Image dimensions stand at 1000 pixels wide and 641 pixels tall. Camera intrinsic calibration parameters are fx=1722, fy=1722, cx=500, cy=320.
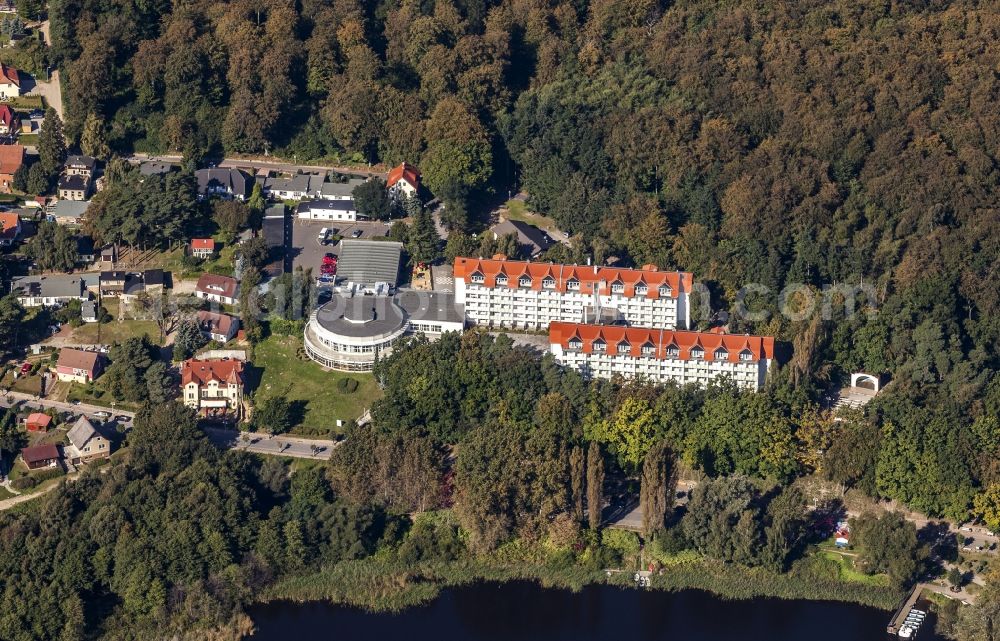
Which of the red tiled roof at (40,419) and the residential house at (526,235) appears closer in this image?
the red tiled roof at (40,419)

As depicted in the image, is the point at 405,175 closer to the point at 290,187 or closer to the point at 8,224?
the point at 290,187

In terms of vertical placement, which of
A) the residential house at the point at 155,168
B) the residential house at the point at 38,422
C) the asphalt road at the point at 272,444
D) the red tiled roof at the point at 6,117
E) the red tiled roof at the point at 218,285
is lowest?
the asphalt road at the point at 272,444

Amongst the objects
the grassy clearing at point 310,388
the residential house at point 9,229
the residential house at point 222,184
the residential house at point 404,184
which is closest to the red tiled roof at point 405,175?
the residential house at point 404,184

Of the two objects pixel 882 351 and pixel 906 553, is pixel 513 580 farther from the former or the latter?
pixel 882 351

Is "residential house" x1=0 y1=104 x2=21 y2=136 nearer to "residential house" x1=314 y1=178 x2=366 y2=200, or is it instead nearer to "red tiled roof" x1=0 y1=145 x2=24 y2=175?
"red tiled roof" x1=0 y1=145 x2=24 y2=175

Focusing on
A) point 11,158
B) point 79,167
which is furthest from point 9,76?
A: point 79,167

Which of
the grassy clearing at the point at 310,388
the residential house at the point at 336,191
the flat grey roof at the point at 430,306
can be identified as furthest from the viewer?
the residential house at the point at 336,191

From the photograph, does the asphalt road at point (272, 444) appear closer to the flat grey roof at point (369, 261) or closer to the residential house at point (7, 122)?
the flat grey roof at point (369, 261)

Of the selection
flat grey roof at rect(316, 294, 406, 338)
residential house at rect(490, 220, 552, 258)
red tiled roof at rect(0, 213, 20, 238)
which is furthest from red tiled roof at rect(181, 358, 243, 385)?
residential house at rect(490, 220, 552, 258)
